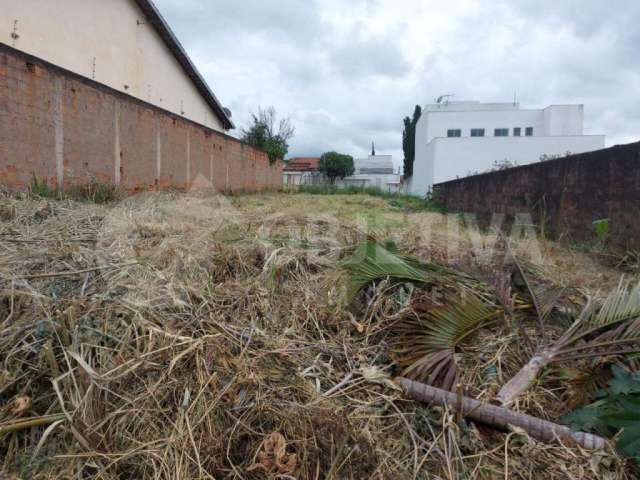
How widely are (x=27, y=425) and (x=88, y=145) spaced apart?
581 cm

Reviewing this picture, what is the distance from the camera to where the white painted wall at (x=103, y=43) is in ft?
27.7

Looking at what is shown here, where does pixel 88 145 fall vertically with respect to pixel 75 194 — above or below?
above

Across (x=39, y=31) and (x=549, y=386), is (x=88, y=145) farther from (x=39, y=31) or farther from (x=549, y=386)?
(x=549, y=386)

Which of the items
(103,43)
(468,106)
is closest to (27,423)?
(103,43)

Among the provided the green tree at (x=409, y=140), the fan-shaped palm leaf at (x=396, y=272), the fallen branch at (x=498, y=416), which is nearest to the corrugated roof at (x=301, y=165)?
the green tree at (x=409, y=140)

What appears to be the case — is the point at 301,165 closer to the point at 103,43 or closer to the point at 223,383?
the point at 103,43

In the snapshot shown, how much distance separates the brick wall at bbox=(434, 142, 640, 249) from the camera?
4195 mm

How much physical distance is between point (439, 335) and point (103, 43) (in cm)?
1302

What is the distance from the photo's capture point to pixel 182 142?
31.6 feet

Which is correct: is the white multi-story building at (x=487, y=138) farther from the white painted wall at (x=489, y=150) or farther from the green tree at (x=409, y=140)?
the green tree at (x=409, y=140)

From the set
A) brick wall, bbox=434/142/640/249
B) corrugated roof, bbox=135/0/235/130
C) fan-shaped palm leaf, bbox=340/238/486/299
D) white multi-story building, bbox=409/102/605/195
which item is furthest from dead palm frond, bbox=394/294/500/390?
white multi-story building, bbox=409/102/605/195

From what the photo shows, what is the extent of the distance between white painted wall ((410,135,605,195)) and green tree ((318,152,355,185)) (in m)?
13.1

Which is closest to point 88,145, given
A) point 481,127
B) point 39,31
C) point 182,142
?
point 182,142

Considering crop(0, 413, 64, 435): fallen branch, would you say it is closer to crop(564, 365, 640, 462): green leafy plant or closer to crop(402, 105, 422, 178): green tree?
crop(564, 365, 640, 462): green leafy plant
